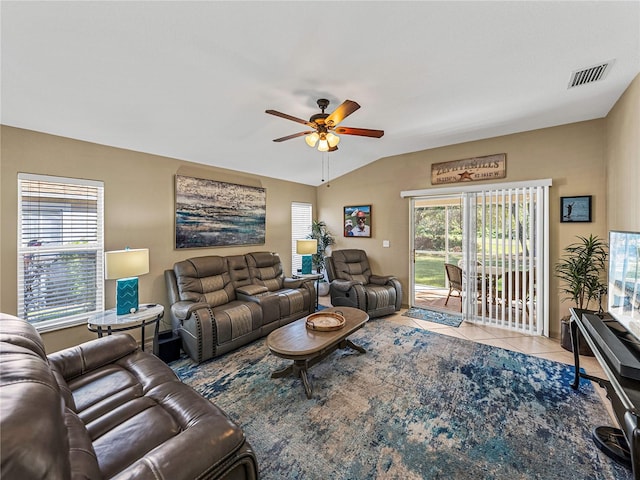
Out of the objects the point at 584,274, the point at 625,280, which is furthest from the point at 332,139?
the point at 584,274

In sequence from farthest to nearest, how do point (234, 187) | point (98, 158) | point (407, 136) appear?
1. point (234, 187)
2. point (407, 136)
3. point (98, 158)

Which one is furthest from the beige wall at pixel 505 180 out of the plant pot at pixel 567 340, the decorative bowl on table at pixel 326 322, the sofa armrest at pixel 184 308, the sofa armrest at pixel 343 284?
the sofa armrest at pixel 184 308

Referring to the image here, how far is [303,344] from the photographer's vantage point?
2.39 m

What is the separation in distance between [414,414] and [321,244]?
4.03 meters

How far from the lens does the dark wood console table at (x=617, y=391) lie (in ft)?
4.06

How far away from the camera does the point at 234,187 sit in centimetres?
450

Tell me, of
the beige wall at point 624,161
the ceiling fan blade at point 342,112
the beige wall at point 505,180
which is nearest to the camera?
the ceiling fan blade at point 342,112

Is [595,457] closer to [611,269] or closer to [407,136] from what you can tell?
[611,269]

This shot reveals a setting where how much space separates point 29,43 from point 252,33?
1426mm

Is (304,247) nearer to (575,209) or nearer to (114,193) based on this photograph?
(114,193)

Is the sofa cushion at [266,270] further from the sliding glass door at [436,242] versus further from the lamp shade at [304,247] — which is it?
the sliding glass door at [436,242]

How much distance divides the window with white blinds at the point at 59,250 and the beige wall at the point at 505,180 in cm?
407

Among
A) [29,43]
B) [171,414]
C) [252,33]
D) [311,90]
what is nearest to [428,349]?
[171,414]

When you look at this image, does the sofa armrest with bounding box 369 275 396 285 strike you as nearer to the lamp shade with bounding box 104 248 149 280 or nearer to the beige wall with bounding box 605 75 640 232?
the beige wall with bounding box 605 75 640 232
